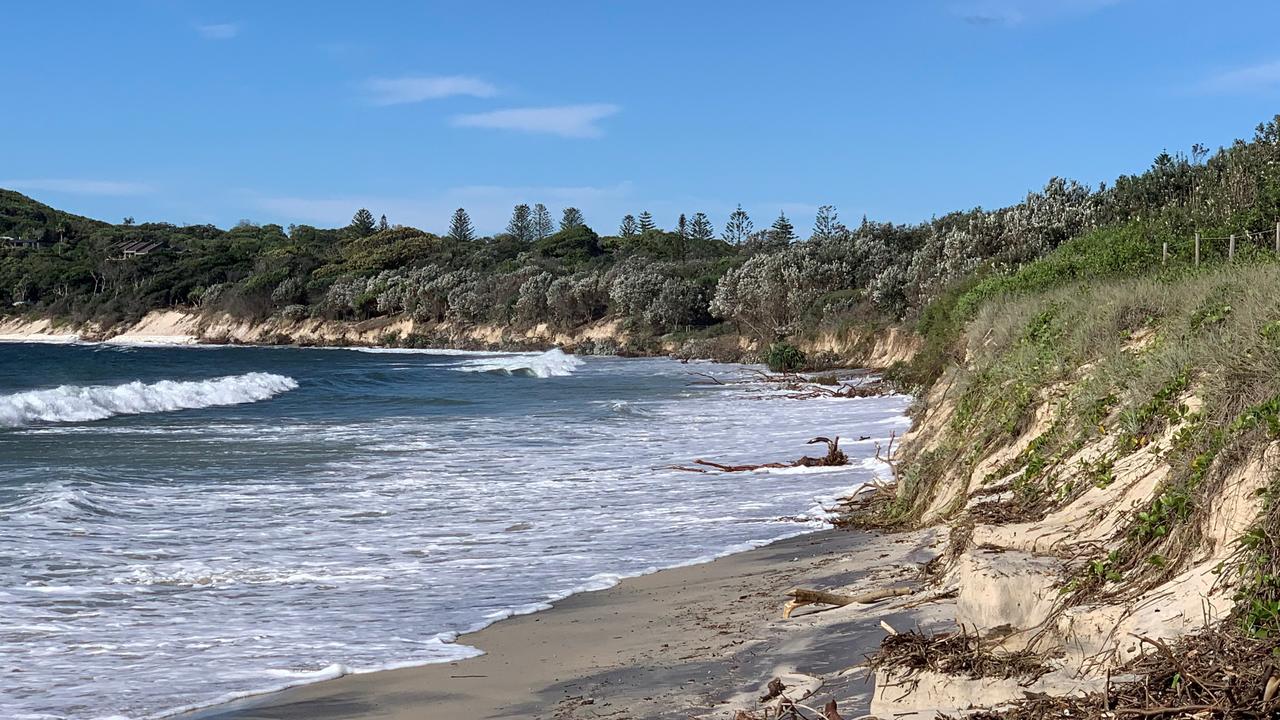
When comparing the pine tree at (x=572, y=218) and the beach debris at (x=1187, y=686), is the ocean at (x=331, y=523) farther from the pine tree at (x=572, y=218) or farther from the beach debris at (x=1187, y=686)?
the pine tree at (x=572, y=218)

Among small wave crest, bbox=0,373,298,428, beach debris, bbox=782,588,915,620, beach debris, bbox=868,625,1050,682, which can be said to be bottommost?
beach debris, bbox=782,588,915,620

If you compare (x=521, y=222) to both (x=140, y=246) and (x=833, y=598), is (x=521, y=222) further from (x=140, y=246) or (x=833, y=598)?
(x=833, y=598)

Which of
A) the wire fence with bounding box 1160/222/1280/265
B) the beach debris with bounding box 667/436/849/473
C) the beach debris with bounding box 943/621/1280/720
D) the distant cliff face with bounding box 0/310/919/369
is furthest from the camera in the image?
the distant cliff face with bounding box 0/310/919/369

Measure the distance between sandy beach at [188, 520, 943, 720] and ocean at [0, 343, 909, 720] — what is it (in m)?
0.38

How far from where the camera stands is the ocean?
7266 mm

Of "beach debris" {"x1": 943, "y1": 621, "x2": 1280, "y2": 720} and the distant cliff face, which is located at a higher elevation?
the distant cliff face

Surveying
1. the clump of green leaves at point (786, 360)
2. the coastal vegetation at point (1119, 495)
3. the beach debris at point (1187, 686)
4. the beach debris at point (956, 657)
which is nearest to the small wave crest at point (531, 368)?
the clump of green leaves at point (786, 360)

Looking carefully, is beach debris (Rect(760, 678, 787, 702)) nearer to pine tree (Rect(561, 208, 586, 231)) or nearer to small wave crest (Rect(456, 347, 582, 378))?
small wave crest (Rect(456, 347, 582, 378))

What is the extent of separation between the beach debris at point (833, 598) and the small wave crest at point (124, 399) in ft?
74.8

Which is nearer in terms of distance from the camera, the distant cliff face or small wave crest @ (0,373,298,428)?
small wave crest @ (0,373,298,428)

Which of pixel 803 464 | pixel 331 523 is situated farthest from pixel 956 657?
pixel 803 464

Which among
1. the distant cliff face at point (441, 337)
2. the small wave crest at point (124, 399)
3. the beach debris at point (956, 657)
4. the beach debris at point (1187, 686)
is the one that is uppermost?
the distant cliff face at point (441, 337)

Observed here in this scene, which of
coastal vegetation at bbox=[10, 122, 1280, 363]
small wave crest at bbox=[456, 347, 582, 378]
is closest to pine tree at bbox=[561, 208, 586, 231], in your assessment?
coastal vegetation at bbox=[10, 122, 1280, 363]

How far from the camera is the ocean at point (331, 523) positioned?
7.27 m
